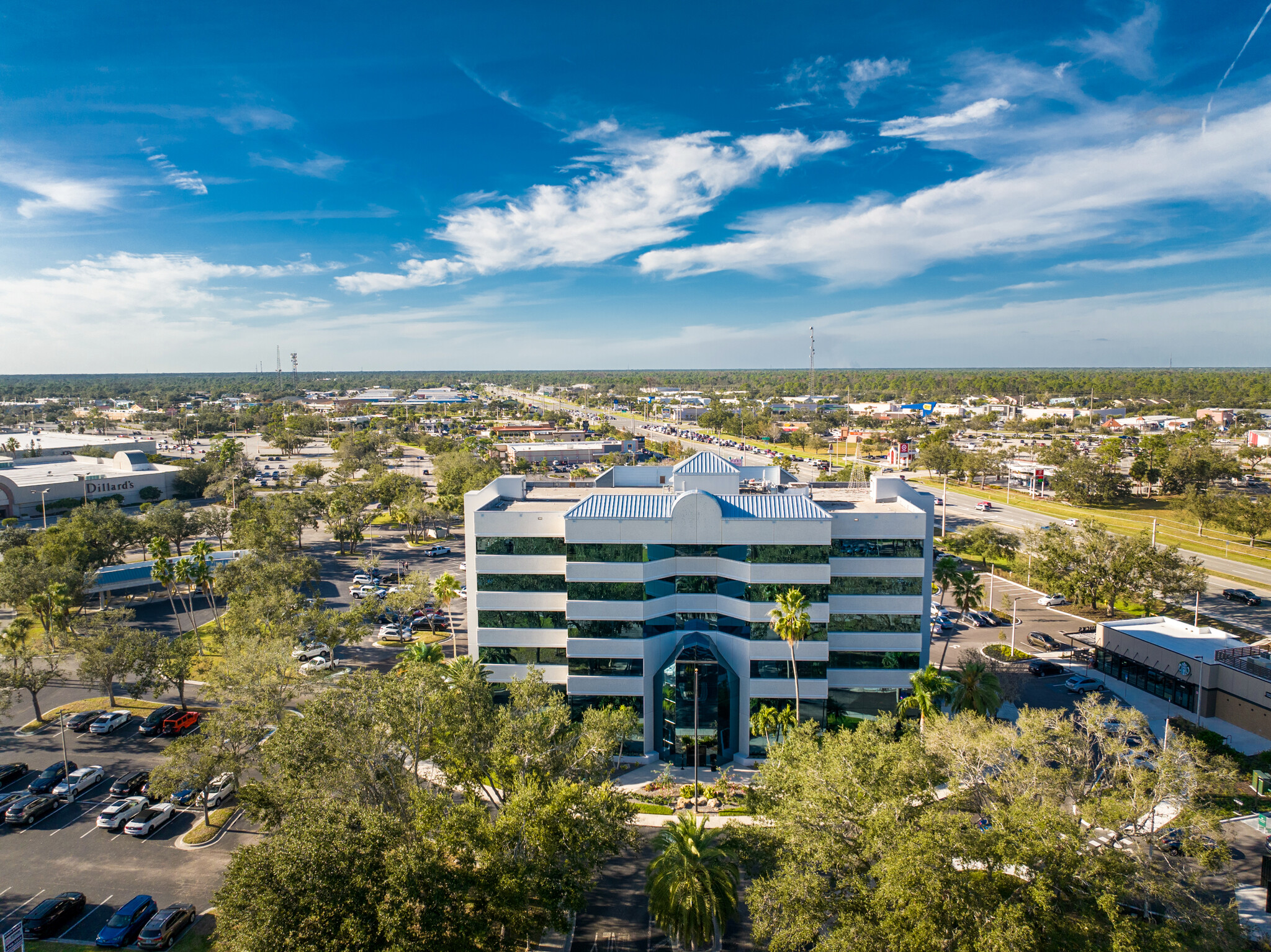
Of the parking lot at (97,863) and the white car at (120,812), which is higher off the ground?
the white car at (120,812)

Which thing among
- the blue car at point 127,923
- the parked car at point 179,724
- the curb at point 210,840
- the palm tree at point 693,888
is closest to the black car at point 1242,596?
the palm tree at point 693,888

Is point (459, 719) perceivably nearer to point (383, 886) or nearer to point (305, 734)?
point (305, 734)

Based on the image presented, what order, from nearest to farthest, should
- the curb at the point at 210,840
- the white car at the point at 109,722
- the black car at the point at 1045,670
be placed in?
the curb at the point at 210,840, the white car at the point at 109,722, the black car at the point at 1045,670

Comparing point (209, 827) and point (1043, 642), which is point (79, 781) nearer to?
point (209, 827)

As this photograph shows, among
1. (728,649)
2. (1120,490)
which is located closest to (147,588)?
(728,649)

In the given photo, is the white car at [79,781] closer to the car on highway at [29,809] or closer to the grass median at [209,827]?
the car on highway at [29,809]

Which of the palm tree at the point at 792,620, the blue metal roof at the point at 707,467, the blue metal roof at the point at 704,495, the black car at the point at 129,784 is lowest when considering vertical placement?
the black car at the point at 129,784

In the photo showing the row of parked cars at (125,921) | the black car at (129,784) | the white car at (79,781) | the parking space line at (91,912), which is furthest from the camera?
the black car at (129,784)
